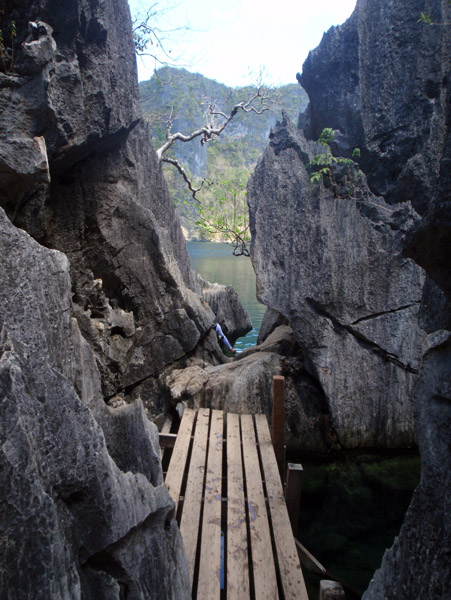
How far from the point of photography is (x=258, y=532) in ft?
10.4

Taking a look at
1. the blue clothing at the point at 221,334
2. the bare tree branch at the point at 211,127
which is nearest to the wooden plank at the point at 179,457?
the blue clothing at the point at 221,334

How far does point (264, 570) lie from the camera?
2.82 m

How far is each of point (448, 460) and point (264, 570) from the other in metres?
1.61

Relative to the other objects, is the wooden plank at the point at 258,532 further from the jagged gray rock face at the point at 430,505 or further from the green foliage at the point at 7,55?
the green foliage at the point at 7,55

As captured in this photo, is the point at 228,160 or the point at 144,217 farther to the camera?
the point at 228,160

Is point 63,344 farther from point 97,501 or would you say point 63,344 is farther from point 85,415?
point 97,501

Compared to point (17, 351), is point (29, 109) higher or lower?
higher

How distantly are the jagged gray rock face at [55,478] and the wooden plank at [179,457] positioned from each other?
4.98 ft

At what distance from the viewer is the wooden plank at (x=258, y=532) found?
2699mm

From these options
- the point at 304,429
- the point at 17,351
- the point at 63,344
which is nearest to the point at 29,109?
the point at 63,344

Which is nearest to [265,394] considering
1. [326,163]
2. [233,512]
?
[233,512]

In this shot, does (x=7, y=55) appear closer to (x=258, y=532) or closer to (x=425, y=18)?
(x=425, y=18)

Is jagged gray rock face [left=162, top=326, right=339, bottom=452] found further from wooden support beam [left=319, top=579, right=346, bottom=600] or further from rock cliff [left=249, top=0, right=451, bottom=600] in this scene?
wooden support beam [left=319, top=579, right=346, bottom=600]

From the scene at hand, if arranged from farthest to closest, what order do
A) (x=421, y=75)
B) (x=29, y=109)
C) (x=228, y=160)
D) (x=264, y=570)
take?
(x=228, y=160), (x=421, y=75), (x=29, y=109), (x=264, y=570)
